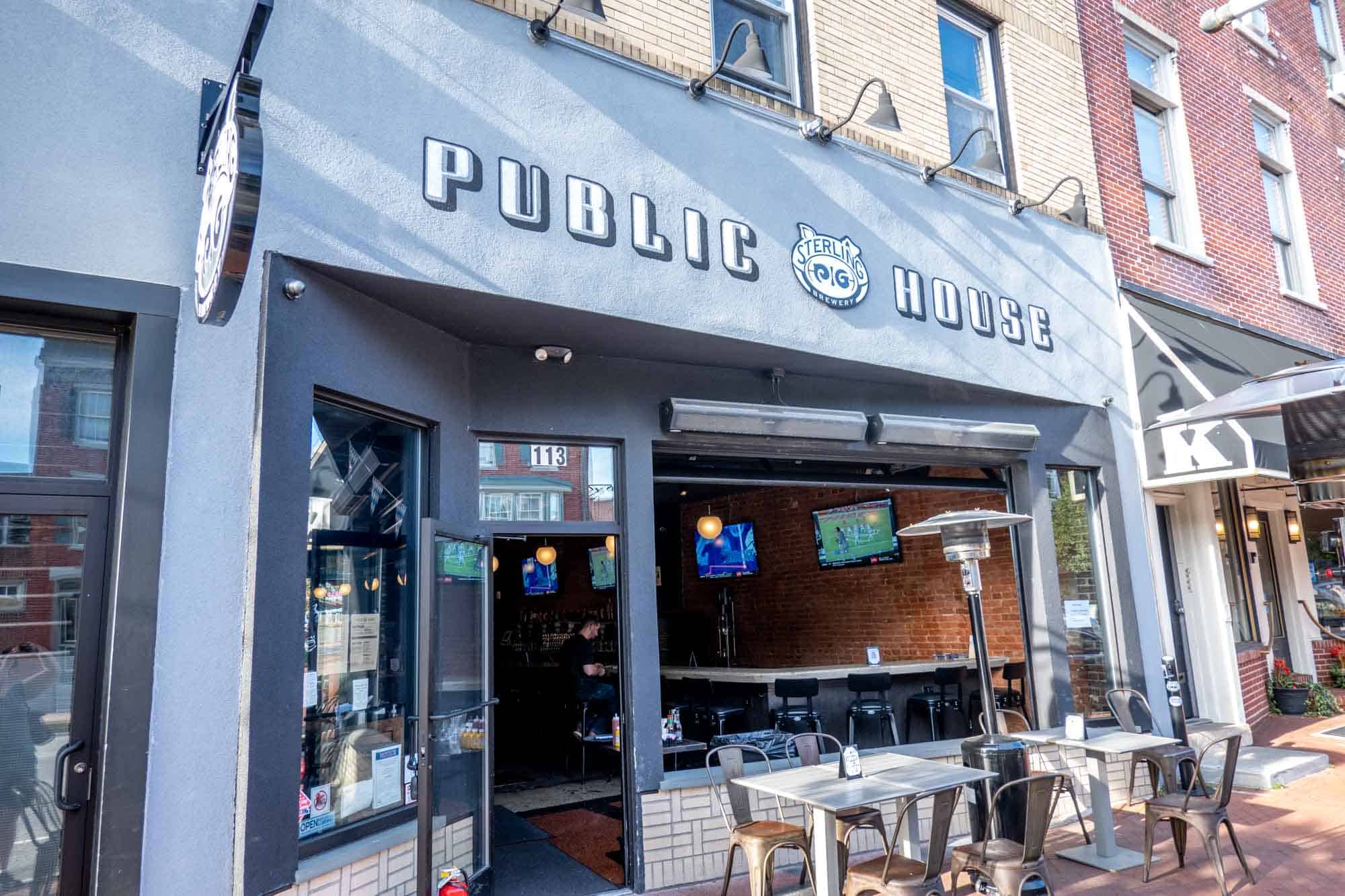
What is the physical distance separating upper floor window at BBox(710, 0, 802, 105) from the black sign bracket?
3.39 m

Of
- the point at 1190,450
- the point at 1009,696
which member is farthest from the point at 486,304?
the point at 1190,450

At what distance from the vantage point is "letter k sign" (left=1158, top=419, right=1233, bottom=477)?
778cm

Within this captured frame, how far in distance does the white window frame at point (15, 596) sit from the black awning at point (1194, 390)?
8169 mm

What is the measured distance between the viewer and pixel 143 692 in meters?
3.33

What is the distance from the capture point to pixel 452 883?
439 centimetres

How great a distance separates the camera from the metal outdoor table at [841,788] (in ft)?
14.2

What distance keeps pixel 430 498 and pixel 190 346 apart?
1.66 m

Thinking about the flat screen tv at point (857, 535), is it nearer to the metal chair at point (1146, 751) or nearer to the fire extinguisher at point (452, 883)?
the metal chair at point (1146, 751)

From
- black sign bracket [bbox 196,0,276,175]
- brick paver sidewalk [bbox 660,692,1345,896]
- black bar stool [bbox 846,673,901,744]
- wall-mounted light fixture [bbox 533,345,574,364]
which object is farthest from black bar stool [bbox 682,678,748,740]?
black sign bracket [bbox 196,0,276,175]

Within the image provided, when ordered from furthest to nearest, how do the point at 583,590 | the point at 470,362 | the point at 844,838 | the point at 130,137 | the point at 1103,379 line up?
the point at 583,590 → the point at 1103,379 → the point at 470,362 → the point at 844,838 → the point at 130,137

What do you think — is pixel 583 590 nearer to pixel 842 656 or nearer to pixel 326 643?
pixel 842 656

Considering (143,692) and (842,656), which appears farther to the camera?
(842,656)

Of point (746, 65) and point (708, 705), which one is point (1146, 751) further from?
point (746, 65)

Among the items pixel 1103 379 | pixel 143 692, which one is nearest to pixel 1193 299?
pixel 1103 379
